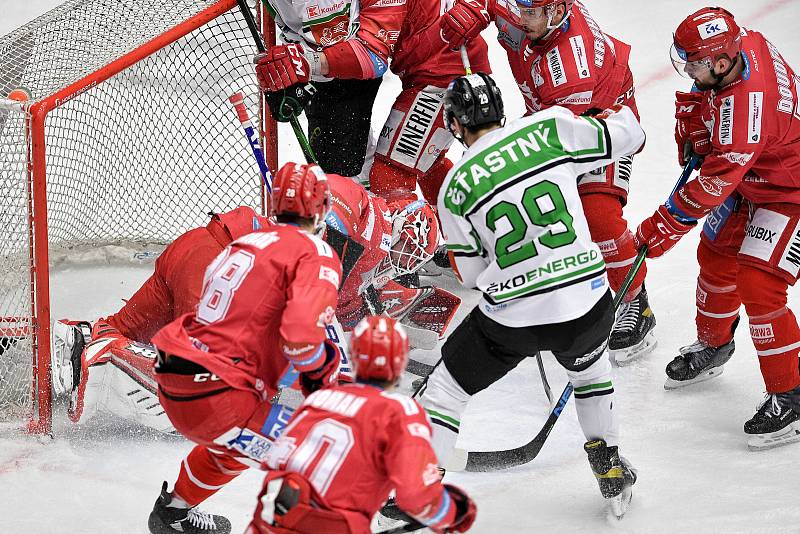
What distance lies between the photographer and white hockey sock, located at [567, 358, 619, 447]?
2953mm

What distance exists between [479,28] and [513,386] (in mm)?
1330

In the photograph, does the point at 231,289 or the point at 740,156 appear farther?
the point at 740,156

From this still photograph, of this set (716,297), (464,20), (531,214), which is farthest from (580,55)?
(531,214)

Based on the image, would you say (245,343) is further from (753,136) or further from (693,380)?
(693,380)

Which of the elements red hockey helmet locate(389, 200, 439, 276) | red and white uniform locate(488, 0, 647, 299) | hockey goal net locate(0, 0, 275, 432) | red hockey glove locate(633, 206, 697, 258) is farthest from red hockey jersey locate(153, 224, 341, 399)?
red and white uniform locate(488, 0, 647, 299)

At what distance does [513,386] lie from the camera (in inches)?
155

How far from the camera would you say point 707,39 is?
330 centimetres

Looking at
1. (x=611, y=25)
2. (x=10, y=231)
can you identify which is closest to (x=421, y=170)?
(x=10, y=231)

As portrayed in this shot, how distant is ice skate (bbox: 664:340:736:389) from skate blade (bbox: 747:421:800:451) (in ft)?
1.47

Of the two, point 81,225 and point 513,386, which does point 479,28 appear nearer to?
point 513,386

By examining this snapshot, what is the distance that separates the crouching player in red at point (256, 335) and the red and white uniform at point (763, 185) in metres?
1.38

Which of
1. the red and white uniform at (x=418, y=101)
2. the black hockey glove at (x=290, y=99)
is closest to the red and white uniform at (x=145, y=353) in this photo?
the black hockey glove at (x=290, y=99)

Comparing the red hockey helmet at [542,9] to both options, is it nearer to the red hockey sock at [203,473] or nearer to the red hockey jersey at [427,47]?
the red hockey jersey at [427,47]

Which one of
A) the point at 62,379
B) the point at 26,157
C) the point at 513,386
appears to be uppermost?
the point at 26,157
